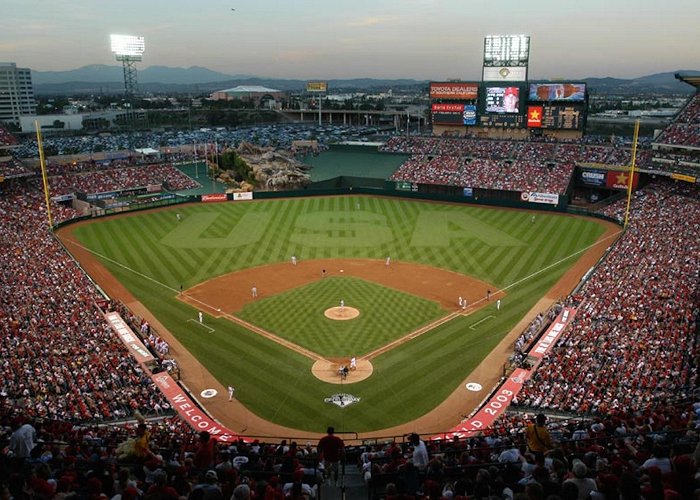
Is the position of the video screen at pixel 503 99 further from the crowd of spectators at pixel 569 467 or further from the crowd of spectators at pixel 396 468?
the crowd of spectators at pixel 569 467

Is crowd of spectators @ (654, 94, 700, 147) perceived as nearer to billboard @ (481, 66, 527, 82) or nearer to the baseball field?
the baseball field

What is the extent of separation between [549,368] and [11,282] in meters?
28.5

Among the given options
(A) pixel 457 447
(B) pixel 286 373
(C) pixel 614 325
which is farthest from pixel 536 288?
(A) pixel 457 447

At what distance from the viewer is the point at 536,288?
1437 inches

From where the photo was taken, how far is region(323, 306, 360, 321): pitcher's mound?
32156 millimetres

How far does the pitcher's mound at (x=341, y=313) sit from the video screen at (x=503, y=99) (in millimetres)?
42086

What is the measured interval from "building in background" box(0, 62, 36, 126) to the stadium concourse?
13867 cm

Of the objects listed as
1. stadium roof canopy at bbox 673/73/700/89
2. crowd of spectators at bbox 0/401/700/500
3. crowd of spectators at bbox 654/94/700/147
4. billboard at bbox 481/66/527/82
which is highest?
billboard at bbox 481/66/527/82

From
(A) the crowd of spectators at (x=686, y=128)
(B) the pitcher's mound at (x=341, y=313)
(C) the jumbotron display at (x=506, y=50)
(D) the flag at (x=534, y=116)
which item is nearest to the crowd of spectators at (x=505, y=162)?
(D) the flag at (x=534, y=116)

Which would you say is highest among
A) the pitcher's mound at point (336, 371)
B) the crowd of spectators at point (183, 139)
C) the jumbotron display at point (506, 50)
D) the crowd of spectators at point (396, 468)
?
the jumbotron display at point (506, 50)

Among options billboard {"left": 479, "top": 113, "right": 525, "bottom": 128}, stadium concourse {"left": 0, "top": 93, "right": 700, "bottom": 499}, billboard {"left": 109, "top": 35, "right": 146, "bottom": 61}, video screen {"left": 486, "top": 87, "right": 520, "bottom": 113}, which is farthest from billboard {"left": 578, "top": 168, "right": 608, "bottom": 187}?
billboard {"left": 109, "top": 35, "right": 146, "bottom": 61}

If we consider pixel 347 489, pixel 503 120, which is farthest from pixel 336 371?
pixel 503 120

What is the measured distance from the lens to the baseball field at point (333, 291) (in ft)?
79.8

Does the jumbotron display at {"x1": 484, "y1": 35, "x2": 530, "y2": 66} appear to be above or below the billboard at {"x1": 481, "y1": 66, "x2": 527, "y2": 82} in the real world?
above
